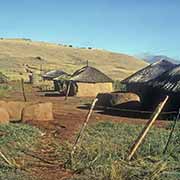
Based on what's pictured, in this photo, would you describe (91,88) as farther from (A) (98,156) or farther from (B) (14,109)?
(A) (98,156)

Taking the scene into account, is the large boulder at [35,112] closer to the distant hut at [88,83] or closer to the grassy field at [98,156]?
the grassy field at [98,156]

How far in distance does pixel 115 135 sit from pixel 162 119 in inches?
296

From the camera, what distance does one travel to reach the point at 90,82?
3894 cm

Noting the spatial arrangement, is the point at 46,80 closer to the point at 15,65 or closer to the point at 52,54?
the point at 15,65

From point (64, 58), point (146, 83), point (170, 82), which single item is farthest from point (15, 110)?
point (64, 58)

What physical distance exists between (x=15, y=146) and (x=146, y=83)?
690 inches

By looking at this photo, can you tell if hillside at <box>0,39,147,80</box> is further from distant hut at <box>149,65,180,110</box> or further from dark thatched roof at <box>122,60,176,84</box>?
distant hut at <box>149,65,180,110</box>

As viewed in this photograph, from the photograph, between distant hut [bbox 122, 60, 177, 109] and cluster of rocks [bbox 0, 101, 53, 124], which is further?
distant hut [bbox 122, 60, 177, 109]

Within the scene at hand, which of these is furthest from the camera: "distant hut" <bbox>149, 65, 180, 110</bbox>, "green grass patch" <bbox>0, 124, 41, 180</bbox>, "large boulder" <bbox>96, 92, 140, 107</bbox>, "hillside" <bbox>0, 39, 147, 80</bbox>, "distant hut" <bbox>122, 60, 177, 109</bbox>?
"hillside" <bbox>0, 39, 147, 80</bbox>

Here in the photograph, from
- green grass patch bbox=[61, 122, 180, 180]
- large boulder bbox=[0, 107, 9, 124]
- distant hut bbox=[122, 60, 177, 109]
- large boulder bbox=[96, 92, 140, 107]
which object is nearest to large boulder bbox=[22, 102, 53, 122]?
large boulder bbox=[0, 107, 9, 124]

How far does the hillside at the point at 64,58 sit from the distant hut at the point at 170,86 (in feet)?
216

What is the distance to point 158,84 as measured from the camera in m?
26.2

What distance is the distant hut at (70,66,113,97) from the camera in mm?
38594

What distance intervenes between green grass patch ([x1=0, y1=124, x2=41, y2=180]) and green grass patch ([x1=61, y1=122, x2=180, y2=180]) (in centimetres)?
115
